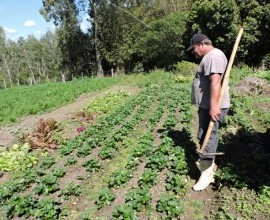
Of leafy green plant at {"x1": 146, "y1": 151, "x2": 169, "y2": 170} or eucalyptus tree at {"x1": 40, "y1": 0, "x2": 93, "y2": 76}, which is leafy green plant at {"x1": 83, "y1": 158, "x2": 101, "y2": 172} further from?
eucalyptus tree at {"x1": 40, "y1": 0, "x2": 93, "y2": 76}

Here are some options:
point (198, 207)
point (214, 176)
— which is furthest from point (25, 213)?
point (214, 176)

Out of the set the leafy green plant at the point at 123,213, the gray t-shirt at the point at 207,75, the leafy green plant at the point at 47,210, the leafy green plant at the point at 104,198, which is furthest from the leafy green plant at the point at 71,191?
the gray t-shirt at the point at 207,75

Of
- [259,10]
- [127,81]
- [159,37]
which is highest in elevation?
[259,10]

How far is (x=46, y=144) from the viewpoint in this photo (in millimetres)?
8477

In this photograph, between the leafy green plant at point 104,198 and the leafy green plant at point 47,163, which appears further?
the leafy green plant at point 47,163

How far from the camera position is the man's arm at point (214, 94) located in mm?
4906

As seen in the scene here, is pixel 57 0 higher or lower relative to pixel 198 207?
higher

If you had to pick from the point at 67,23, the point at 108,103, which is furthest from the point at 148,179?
the point at 67,23

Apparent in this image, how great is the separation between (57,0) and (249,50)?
19049 mm

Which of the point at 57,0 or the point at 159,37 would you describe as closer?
the point at 159,37

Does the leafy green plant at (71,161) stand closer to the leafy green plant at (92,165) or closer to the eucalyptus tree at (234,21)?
the leafy green plant at (92,165)

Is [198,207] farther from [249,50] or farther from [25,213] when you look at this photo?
[249,50]

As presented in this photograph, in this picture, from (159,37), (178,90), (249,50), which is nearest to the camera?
(178,90)

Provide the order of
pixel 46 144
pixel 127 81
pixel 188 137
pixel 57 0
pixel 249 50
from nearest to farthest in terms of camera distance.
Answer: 1. pixel 188 137
2. pixel 46 144
3. pixel 127 81
4. pixel 249 50
5. pixel 57 0
